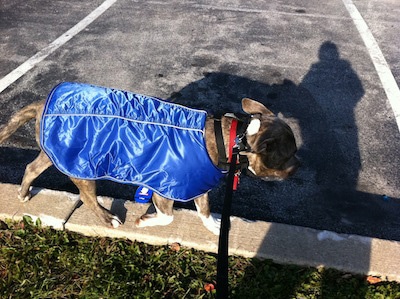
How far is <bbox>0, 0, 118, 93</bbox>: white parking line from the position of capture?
21.5ft

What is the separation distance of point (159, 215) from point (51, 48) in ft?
17.0

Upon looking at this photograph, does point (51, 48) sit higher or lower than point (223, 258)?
lower

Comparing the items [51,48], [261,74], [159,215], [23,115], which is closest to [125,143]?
[159,215]

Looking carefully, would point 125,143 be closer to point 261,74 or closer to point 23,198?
point 23,198

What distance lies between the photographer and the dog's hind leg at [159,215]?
12.1ft

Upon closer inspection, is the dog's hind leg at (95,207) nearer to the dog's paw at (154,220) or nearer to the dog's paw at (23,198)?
the dog's paw at (154,220)

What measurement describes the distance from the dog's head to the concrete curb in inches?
25.1

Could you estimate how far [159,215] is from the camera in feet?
12.4

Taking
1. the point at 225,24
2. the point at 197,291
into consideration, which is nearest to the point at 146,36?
the point at 225,24

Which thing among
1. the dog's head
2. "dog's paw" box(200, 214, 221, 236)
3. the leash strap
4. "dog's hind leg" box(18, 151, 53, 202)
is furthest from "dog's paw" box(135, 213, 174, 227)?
the leash strap

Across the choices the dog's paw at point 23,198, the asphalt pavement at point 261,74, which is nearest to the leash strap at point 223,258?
the asphalt pavement at point 261,74

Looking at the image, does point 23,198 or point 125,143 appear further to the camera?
point 23,198

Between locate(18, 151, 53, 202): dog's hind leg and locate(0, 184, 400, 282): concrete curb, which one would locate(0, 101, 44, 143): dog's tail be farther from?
locate(0, 184, 400, 282): concrete curb

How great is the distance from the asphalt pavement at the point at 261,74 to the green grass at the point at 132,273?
2.62 ft
